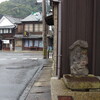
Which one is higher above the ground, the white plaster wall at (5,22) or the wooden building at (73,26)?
the white plaster wall at (5,22)

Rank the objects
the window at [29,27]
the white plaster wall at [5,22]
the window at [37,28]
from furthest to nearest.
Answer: the white plaster wall at [5,22]
the window at [29,27]
the window at [37,28]

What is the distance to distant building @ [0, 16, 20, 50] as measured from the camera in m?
53.1

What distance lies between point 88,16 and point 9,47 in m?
48.1

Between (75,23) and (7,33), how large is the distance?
159ft

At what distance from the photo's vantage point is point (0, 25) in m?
55.4

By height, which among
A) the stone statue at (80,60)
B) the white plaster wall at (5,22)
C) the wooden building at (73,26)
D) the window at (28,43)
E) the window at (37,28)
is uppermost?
the white plaster wall at (5,22)

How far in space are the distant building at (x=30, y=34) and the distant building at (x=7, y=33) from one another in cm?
218

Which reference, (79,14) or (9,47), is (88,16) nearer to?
(79,14)

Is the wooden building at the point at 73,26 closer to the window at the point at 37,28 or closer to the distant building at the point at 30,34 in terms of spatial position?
the distant building at the point at 30,34

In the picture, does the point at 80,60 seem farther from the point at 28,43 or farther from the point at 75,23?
the point at 28,43

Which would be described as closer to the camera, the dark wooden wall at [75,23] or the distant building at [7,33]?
the dark wooden wall at [75,23]

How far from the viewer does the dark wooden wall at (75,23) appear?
22.4ft

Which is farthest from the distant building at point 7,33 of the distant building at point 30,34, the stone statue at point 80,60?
the stone statue at point 80,60

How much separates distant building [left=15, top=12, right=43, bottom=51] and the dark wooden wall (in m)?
40.8
